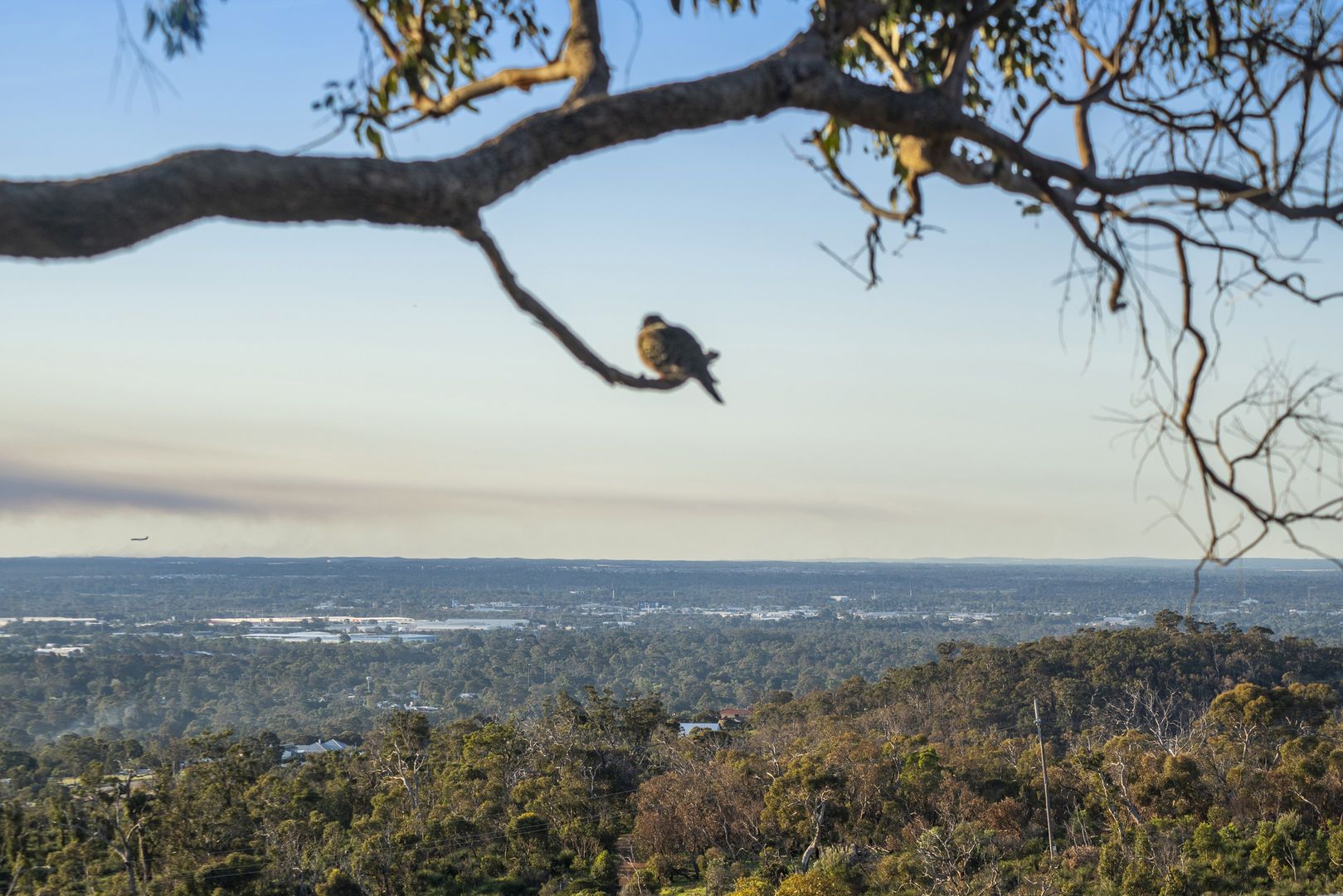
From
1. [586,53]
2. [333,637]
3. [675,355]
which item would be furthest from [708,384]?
[333,637]

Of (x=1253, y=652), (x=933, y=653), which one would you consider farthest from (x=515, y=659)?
(x=1253, y=652)

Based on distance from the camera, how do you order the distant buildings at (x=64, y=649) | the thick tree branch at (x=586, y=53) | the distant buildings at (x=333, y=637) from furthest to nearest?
1. the distant buildings at (x=333, y=637)
2. the distant buildings at (x=64, y=649)
3. the thick tree branch at (x=586, y=53)

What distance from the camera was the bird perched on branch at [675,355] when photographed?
2.06 meters

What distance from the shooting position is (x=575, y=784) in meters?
22.1

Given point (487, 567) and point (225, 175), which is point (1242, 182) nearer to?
point (225, 175)

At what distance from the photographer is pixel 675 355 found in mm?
2062

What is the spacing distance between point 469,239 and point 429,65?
1.51 metres

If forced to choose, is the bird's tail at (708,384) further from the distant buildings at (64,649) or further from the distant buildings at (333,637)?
the distant buildings at (333,637)

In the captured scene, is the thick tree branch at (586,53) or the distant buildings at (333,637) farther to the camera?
the distant buildings at (333,637)

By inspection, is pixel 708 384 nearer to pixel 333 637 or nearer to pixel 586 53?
pixel 586 53

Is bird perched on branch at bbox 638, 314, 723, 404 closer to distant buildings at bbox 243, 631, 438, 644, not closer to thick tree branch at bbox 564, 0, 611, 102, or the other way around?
thick tree branch at bbox 564, 0, 611, 102

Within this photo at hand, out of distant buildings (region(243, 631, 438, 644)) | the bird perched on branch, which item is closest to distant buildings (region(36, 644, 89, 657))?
distant buildings (region(243, 631, 438, 644))

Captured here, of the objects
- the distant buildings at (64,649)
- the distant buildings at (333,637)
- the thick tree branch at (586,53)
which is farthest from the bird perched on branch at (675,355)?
the distant buildings at (333,637)

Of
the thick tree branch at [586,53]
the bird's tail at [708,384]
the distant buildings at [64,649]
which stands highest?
the thick tree branch at [586,53]
